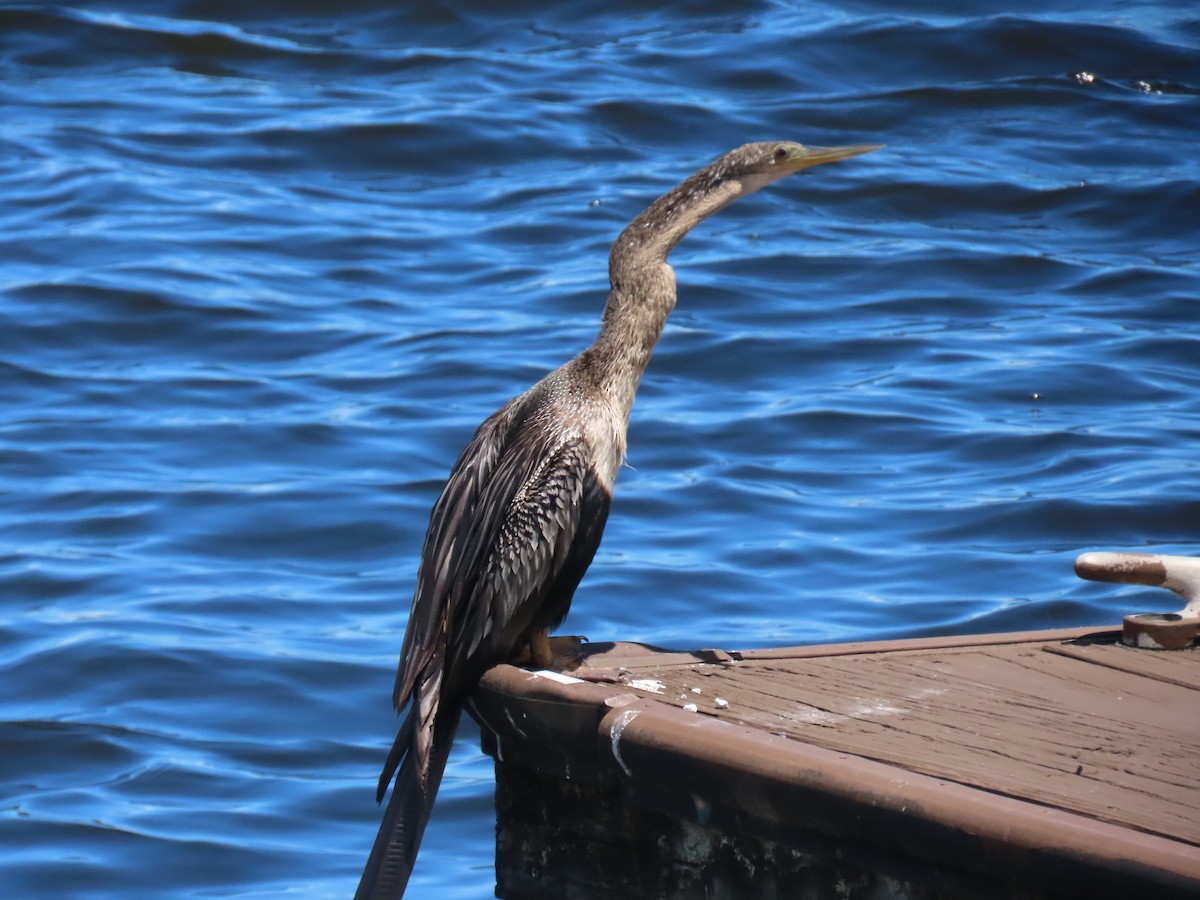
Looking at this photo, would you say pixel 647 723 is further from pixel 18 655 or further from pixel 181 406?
pixel 181 406

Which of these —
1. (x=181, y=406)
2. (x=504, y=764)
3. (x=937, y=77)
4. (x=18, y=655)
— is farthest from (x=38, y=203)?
(x=504, y=764)

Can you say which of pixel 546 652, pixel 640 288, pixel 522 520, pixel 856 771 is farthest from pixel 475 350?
pixel 856 771

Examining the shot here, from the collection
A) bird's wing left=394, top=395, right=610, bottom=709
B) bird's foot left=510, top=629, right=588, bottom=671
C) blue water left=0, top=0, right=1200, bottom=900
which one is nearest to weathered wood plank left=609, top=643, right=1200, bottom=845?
bird's foot left=510, top=629, right=588, bottom=671

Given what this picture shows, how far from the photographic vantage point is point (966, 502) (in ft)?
28.3

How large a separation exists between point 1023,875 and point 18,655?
232 inches

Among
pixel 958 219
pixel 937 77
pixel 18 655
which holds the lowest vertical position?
pixel 18 655

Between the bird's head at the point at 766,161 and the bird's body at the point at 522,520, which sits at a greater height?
the bird's head at the point at 766,161

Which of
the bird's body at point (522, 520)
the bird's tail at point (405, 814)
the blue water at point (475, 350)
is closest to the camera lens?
the bird's tail at point (405, 814)

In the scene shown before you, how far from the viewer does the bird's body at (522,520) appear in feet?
12.3

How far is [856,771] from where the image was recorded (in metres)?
2.82

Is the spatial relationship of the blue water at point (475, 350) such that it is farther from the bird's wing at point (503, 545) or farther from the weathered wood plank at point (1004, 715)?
the weathered wood plank at point (1004, 715)

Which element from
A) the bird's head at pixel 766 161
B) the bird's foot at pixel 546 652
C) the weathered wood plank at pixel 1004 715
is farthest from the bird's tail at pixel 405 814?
the bird's head at pixel 766 161

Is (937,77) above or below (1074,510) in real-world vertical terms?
above

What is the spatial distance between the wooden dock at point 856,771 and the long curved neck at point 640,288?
69 cm
